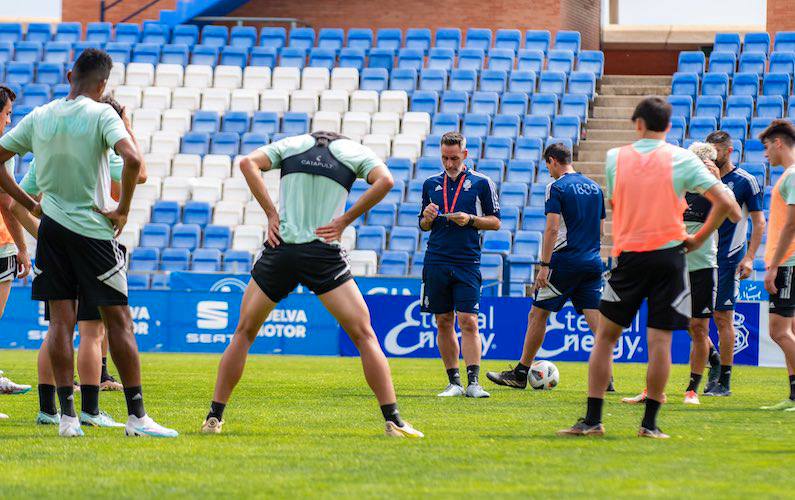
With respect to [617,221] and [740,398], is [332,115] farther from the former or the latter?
[617,221]

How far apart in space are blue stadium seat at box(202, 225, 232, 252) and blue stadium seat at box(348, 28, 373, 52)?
7.41 metres

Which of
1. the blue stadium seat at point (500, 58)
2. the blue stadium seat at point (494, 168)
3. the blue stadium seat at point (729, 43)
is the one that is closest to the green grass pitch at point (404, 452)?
the blue stadium seat at point (494, 168)

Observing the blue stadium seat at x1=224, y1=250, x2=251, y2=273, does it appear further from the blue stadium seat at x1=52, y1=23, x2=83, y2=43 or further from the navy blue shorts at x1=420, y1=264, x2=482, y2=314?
the navy blue shorts at x1=420, y1=264, x2=482, y2=314

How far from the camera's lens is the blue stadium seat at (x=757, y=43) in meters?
27.9

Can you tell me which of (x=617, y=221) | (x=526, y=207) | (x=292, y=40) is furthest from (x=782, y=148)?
(x=292, y=40)

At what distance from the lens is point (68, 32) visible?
105 ft

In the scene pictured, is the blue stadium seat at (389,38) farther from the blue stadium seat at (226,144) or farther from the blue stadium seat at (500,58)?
the blue stadium seat at (226,144)

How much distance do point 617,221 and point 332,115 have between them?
19.7 m

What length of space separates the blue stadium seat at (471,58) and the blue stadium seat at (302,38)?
379cm

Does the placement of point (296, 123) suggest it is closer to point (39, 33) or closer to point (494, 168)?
point (494, 168)

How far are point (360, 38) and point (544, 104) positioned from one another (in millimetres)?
5534

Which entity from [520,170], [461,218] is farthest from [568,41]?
[461,218]

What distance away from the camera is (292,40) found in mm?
30188

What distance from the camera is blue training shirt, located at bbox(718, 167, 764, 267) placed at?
10.6 meters
